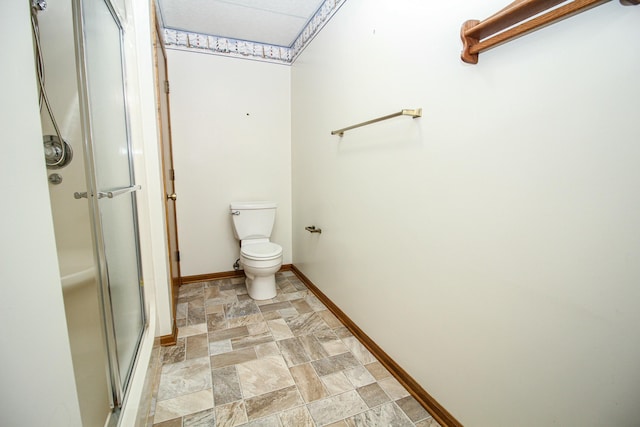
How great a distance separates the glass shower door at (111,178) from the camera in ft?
3.44

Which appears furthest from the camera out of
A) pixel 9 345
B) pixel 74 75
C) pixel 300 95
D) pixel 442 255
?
pixel 300 95

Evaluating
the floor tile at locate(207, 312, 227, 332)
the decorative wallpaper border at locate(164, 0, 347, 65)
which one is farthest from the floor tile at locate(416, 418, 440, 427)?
the decorative wallpaper border at locate(164, 0, 347, 65)

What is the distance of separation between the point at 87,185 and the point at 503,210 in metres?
1.47

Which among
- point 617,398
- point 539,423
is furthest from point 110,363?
point 617,398

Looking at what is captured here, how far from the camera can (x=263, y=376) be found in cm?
156

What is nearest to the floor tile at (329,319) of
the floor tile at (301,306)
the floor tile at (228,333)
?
the floor tile at (301,306)

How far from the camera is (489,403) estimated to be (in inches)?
41.7

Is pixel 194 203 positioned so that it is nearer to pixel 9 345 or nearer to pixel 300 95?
pixel 300 95

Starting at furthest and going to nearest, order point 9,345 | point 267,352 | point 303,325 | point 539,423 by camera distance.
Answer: point 303,325, point 267,352, point 539,423, point 9,345

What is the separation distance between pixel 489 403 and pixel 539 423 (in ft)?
0.58

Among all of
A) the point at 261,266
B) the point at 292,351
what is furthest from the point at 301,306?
the point at 292,351

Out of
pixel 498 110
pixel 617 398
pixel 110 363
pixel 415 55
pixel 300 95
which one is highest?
pixel 300 95

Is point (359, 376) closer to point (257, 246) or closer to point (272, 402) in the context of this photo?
point (272, 402)

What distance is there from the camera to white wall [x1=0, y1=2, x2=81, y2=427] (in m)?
0.54
